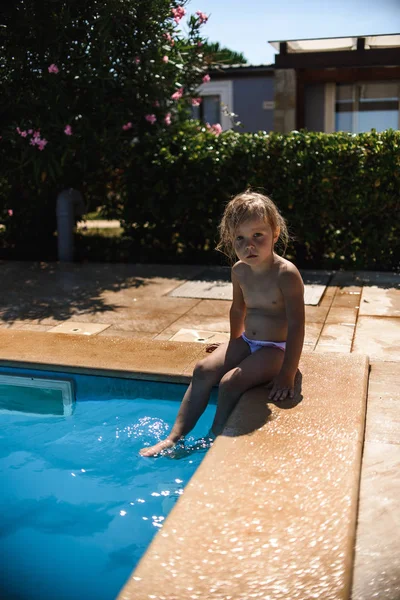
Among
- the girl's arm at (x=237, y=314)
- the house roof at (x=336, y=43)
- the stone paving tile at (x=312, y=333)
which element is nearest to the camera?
the girl's arm at (x=237, y=314)

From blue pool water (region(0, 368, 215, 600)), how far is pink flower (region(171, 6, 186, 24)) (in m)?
5.25

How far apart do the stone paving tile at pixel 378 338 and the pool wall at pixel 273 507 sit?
61 centimetres

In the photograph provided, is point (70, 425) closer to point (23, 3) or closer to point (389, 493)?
point (389, 493)

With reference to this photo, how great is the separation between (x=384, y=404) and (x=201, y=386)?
922mm

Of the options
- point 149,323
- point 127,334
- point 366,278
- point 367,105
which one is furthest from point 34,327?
point 367,105

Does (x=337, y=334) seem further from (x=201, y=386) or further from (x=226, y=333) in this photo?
(x=201, y=386)

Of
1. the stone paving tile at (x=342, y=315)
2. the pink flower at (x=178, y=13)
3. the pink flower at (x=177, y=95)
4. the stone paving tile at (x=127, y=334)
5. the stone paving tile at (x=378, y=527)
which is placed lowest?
the stone paving tile at (x=378, y=527)

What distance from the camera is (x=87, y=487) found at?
2920 mm

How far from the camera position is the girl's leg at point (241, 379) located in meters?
3.16

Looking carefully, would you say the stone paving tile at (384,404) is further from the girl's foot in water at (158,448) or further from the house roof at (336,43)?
the house roof at (336,43)

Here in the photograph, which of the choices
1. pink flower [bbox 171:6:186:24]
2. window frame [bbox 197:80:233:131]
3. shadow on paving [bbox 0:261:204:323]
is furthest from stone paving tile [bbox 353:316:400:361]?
window frame [bbox 197:80:233:131]

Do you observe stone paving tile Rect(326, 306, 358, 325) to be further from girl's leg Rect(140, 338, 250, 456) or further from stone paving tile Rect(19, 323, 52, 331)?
stone paving tile Rect(19, 323, 52, 331)

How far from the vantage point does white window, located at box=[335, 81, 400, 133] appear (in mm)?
11398

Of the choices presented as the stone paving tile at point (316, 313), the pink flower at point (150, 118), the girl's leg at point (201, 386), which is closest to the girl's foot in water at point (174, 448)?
the girl's leg at point (201, 386)
